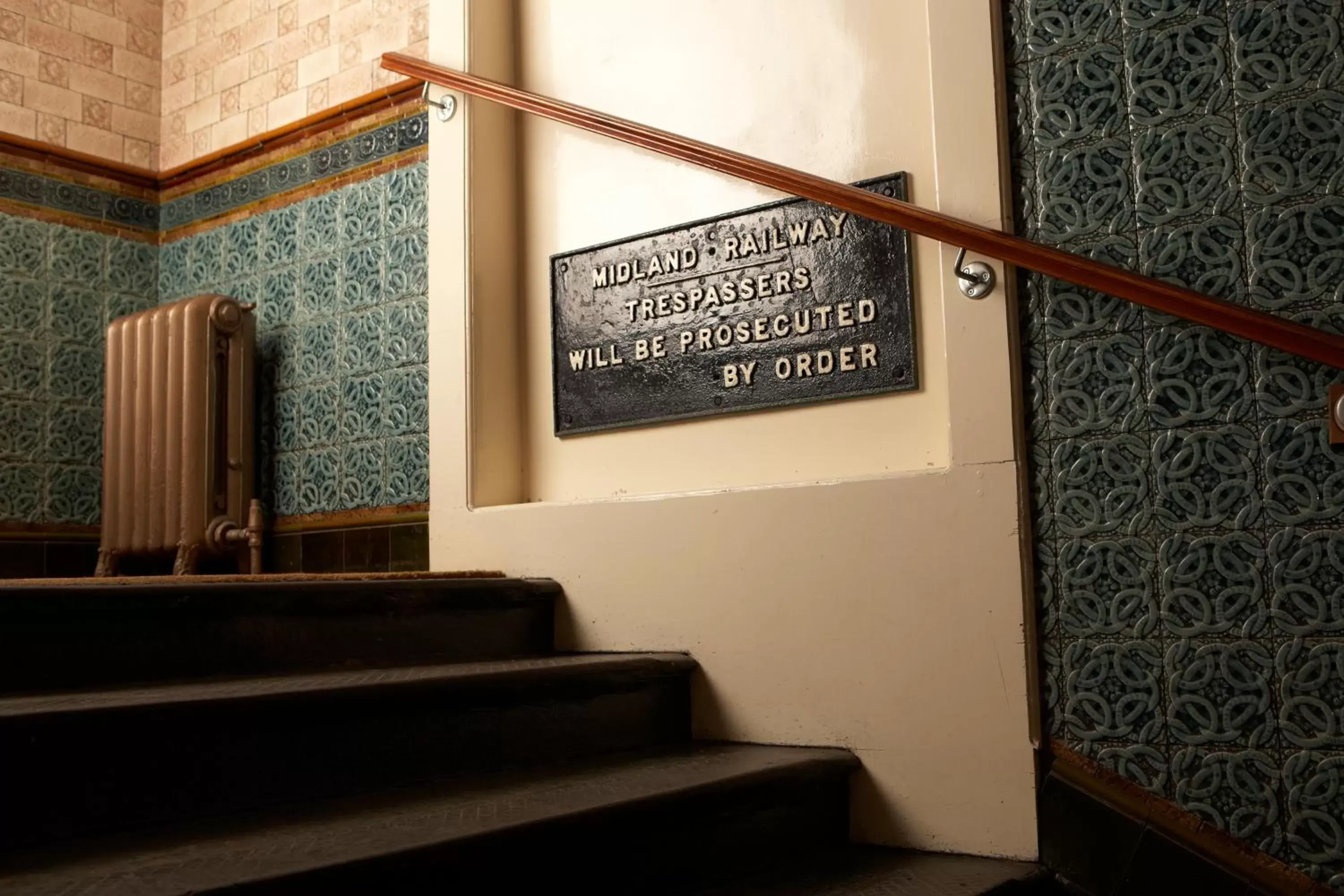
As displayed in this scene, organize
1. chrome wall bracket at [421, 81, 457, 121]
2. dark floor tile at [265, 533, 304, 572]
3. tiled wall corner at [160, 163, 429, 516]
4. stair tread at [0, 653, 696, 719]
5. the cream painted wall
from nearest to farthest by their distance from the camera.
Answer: stair tread at [0, 653, 696, 719] < the cream painted wall < chrome wall bracket at [421, 81, 457, 121] < tiled wall corner at [160, 163, 429, 516] < dark floor tile at [265, 533, 304, 572]

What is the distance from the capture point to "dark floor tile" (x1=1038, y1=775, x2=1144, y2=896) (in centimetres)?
195

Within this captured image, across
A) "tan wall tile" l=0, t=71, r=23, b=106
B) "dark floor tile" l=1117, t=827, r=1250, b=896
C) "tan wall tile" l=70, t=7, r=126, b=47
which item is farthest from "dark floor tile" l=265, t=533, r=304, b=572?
"dark floor tile" l=1117, t=827, r=1250, b=896

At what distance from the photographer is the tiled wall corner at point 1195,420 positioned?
6.12 ft

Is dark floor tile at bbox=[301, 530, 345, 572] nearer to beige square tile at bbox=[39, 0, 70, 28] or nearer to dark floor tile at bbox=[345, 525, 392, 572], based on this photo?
dark floor tile at bbox=[345, 525, 392, 572]

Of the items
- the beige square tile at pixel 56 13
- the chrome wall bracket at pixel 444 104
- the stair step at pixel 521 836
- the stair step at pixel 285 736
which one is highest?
Answer: the beige square tile at pixel 56 13

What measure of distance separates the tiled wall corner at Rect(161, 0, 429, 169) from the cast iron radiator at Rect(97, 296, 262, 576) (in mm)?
675

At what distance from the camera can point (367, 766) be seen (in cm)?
183


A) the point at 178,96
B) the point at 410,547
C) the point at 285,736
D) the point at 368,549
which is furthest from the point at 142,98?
the point at 285,736

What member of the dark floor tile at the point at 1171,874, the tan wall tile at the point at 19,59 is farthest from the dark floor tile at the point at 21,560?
the dark floor tile at the point at 1171,874

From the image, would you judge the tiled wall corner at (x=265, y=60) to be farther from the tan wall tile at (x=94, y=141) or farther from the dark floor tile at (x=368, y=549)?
the dark floor tile at (x=368, y=549)

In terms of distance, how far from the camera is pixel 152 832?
1548 millimetres

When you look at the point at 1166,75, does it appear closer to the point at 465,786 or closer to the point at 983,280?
the point at 983,280

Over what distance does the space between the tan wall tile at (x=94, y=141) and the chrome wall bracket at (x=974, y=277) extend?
3.08 metres

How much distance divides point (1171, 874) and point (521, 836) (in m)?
1.05
